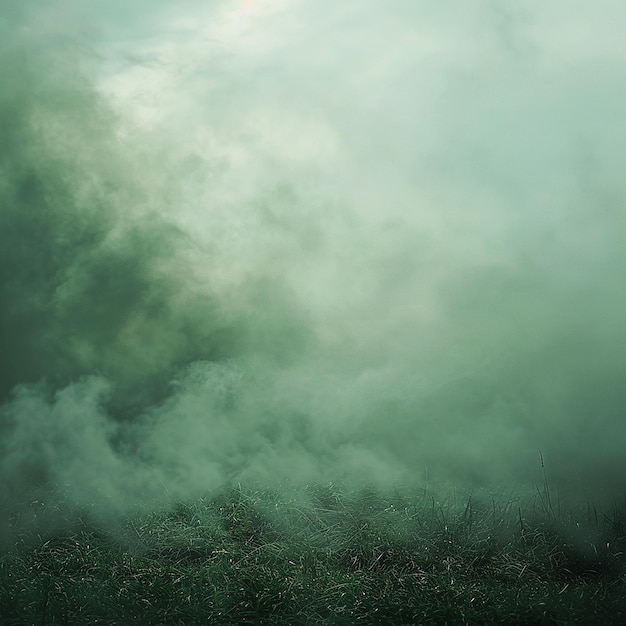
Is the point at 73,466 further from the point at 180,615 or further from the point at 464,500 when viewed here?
the point at 464,500

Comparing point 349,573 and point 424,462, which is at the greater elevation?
point 424,462

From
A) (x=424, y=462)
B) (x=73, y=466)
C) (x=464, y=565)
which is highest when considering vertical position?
(x=73, y=466)

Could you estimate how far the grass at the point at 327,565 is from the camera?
5871 mm

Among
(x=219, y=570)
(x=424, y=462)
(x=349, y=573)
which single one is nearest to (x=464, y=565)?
(x=349, y=573)

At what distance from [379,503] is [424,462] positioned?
1.63 m

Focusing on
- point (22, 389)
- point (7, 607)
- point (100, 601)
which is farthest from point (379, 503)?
point (22, 389)

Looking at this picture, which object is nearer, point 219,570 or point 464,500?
point 219,570

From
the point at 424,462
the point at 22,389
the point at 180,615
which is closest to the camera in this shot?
the point at 180,615

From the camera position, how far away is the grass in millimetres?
5871

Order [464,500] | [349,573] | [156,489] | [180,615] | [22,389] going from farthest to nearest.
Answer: [22,389], [156,489], [464,500], [349,573], [180,615]

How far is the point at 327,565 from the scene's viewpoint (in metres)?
6.71

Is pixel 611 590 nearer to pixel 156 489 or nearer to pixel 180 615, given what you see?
pixel 180 615

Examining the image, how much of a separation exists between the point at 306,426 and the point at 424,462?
171 cm

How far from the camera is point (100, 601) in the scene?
20.0 ft
